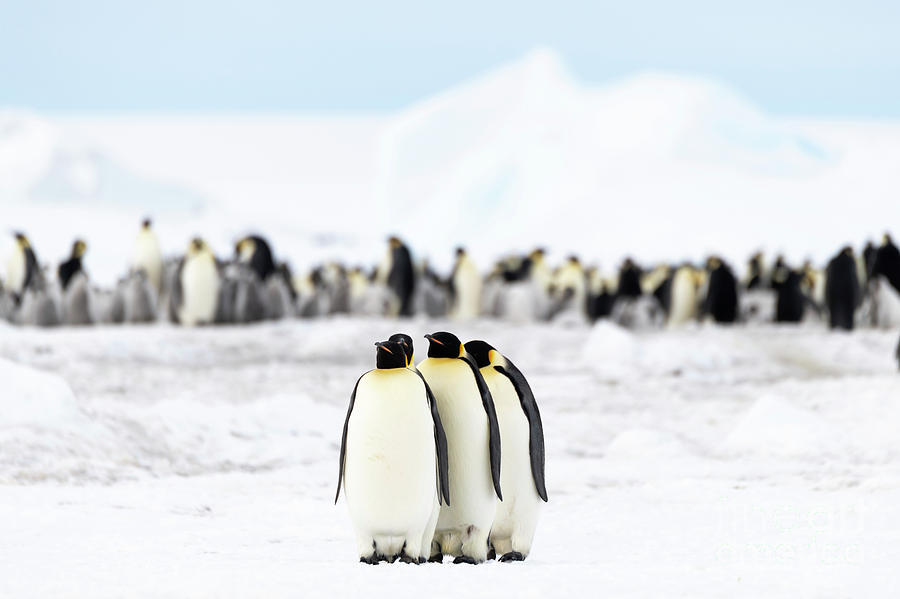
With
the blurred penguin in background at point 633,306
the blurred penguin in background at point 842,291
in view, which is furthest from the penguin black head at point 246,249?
the blurred penguin in background at point 842,291

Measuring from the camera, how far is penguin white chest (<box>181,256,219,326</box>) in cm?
1209

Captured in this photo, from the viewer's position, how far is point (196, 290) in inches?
477

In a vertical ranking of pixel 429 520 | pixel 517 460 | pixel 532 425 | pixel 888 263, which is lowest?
pixel 429 520

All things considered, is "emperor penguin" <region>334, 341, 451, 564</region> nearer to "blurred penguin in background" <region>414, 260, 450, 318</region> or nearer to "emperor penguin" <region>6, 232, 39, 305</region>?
"emperor penguin" <region>6, 232, 39, 305</region>

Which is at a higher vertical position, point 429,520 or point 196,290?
point 196,290

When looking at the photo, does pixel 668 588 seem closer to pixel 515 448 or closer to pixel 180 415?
pixel 515 448

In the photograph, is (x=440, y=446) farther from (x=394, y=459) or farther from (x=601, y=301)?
(x=601, y=301)

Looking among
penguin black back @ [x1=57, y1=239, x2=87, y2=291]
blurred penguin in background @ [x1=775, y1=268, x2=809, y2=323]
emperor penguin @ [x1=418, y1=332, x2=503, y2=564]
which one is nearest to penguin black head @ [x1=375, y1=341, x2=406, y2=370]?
emperor penguin @ [x1=418, y1=332, x2=503, y2=564]

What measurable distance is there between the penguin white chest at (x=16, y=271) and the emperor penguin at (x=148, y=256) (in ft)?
4.46

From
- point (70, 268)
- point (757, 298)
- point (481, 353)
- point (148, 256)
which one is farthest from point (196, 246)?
point (481, 353)

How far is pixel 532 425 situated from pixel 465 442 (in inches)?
10.6

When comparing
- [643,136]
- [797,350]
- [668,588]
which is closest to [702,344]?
[797,350]

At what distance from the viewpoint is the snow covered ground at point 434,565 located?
305 cm

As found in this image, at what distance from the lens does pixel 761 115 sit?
33781 millimetres
